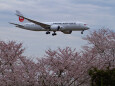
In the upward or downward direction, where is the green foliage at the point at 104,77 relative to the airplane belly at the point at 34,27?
upward

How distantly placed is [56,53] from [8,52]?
188 inches

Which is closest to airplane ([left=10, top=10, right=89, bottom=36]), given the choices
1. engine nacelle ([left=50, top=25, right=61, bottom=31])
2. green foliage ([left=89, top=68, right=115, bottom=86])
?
engine nacelle ([left=50, top=25, right=61, bottom=31])

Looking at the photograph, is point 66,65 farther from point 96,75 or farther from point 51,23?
point 51,23

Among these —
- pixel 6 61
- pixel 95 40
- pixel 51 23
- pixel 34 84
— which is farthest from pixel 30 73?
pixel 51 23

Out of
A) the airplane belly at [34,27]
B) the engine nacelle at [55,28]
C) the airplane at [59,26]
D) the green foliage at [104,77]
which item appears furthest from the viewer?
the airplane belly at [34,27]

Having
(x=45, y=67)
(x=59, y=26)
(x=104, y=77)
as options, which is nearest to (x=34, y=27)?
(x=59, y=26)

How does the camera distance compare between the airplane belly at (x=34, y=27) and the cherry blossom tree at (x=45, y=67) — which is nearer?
the cherry blossom tree at (x=45, y=67)

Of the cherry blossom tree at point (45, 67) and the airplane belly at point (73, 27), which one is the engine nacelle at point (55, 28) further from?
the cherry blossom tree at point (45, 67)

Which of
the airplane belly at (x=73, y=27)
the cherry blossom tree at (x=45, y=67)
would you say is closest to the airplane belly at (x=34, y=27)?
the airplane belly at (x=73, y=27)

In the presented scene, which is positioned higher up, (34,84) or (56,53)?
(56,53)

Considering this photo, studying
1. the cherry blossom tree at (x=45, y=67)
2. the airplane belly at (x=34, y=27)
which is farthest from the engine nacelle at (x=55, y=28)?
the cherry blossom tree at (x=45, y=67)

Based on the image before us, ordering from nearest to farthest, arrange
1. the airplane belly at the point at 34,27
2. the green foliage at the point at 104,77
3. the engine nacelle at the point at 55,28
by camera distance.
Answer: the green foliage at the point at 104,77, the engine nacelle at the point at 55,28, the airplane belly at the point at 34,27

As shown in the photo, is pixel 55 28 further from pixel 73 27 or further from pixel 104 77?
pixel 104 77

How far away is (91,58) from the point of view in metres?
33.5
